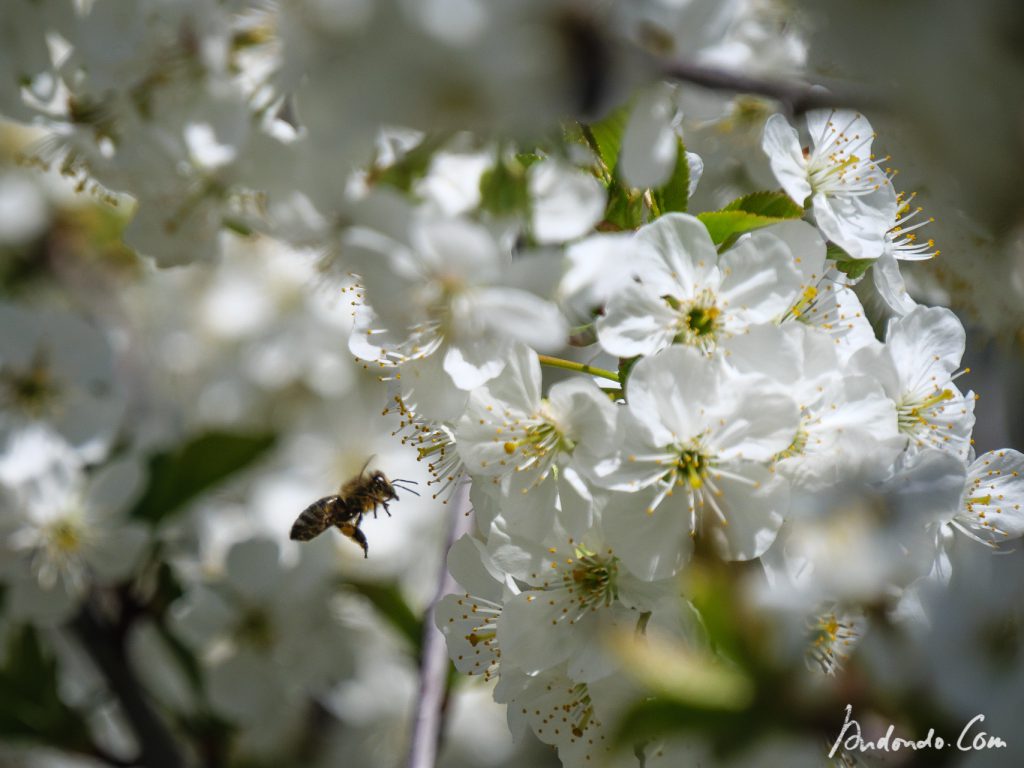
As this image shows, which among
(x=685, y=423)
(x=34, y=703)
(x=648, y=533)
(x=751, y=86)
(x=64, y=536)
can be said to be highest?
(x=751, y=86)

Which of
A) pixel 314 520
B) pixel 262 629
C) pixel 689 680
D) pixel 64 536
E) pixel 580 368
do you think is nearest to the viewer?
pixel 689 680

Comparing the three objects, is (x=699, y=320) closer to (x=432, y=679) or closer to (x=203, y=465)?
(x=432, y=679)

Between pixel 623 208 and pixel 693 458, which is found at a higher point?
pixel 623 208

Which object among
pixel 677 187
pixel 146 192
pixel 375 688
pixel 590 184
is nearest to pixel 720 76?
pixel 590 184


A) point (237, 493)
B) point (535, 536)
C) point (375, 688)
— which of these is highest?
point (535, 536)

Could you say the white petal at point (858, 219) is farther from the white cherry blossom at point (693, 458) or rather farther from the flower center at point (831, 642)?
the flower center at point (831, 642)

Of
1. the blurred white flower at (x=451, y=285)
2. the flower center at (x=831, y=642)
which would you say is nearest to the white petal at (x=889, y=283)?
the flower center at (x=831, y=642)

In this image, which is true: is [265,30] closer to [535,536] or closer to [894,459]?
[535,536]

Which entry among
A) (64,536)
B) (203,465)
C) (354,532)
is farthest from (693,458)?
(64,536)
